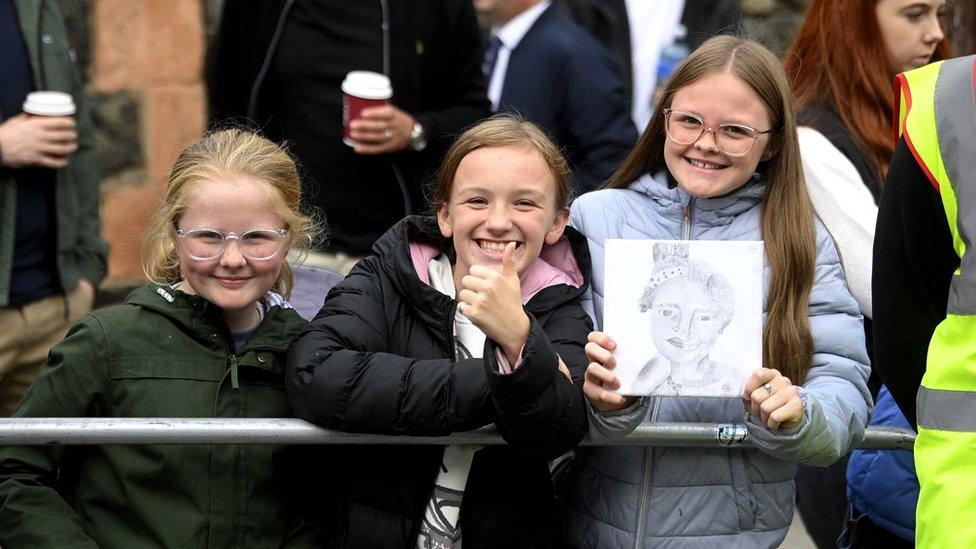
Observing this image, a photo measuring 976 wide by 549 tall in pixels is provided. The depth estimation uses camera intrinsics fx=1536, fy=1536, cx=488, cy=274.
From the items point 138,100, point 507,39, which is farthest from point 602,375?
point 138,100

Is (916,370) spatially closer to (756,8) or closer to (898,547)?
(898,547)

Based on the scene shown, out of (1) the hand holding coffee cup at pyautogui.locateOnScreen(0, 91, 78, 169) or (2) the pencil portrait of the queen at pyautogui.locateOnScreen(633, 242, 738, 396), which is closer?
(2) the pencil portrait of the queen at pyautogui.locateOnScreen(633, 242, 738, 396)

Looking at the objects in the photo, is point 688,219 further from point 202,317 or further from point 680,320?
point 202,317

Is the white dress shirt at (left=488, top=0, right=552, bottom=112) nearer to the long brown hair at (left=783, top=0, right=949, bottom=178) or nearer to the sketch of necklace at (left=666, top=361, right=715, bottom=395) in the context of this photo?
the long brown hair at (left=783, top=0, right=949, bottom=178)

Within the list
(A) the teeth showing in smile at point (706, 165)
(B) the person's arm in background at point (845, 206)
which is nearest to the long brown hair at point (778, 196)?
(A) the teeth showing in smile at point (706, 165)

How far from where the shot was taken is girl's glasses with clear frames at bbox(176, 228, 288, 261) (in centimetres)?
306

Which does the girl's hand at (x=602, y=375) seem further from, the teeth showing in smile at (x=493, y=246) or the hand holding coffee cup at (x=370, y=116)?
the hand holding coffee cup at (x=370, y=116)

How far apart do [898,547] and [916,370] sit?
822 mm

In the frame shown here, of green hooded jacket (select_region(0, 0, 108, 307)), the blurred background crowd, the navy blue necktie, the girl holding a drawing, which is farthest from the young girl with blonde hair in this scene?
the blurred background crowd

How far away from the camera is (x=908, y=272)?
2.73 meters

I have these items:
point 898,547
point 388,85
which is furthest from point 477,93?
point 898,547

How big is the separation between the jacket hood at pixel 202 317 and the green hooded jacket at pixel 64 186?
56.3 inches

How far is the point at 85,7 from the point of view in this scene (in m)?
5.91

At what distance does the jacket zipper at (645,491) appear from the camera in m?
3.04
